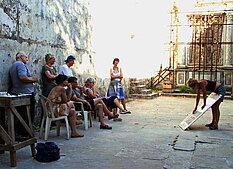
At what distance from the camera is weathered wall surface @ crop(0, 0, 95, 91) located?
18.7ft

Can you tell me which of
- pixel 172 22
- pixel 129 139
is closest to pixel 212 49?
pixel 172 22

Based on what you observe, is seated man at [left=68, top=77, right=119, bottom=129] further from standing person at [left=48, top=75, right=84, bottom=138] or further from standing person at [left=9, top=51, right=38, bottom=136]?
standing person at [left=9, top=51, right=38, bottom=136]

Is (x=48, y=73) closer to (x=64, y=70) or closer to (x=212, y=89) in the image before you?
(x=64, y=70)

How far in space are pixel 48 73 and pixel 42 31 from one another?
94cm

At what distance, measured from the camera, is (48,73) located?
6582 millimetres

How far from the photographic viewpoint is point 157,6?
1875cm

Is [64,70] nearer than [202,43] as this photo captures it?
Yes

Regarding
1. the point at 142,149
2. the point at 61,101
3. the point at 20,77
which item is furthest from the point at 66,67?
the point at 142,149

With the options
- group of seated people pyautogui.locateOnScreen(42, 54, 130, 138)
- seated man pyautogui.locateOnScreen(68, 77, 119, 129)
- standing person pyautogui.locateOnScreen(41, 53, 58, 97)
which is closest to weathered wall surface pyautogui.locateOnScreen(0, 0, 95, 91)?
standing person pyautogui.locateOnScreen(41, 53, 58, 97)

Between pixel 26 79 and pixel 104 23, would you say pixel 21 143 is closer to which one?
pixel 26 79

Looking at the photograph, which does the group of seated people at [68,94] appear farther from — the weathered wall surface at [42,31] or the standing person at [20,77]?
the standing person at [20,77]

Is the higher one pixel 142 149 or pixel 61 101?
pixel 61 101

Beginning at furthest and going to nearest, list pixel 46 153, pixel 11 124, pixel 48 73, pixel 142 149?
pixel 48 73 < pixel 142 149 < pixel 46 153 < pixel 11 124

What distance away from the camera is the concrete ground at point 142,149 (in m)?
4.29
